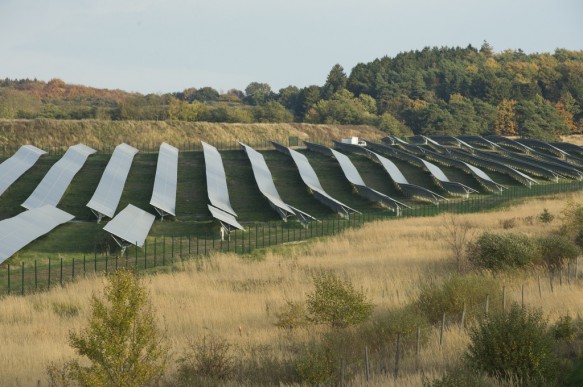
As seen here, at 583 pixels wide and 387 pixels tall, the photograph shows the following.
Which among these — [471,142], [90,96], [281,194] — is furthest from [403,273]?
[90,96]

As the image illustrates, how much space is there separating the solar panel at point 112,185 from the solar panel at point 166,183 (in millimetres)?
2553

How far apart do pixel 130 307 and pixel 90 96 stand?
184m

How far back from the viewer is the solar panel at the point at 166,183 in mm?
45375

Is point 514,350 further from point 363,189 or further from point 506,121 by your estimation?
point 506,121

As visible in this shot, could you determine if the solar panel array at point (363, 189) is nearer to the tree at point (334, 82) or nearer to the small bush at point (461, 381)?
the small bush at point (461, 381)

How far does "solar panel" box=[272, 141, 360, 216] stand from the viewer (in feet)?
159

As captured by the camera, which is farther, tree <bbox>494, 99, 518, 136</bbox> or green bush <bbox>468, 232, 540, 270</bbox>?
tree <bbox>494, 99, 518, 136</bbox>

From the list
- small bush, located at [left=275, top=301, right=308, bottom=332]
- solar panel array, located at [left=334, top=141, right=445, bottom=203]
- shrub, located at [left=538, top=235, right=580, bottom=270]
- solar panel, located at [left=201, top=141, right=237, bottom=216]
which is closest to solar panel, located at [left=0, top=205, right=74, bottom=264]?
solar panel, located at [left=201, top=141, right=237, bottom=216]

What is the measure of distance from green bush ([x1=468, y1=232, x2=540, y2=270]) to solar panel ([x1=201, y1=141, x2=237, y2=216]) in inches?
806

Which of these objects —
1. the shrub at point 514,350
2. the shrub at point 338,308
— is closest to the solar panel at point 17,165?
the shrub at point 338,308

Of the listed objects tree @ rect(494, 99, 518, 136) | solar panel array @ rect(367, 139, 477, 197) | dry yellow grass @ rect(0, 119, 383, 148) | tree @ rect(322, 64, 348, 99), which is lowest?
solar panel array @ rect(367, 139, 477, 197)

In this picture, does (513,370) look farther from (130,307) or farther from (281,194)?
(281,194)

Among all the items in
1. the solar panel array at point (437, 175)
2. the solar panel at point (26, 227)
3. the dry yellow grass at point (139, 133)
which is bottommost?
the solar panel at point (26, 227)

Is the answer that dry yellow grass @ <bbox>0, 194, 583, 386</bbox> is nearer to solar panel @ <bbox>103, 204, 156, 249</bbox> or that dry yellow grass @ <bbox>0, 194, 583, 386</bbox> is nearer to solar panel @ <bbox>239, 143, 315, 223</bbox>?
solar panel @ <bbox>103, 204, 156, 249</bbox>
